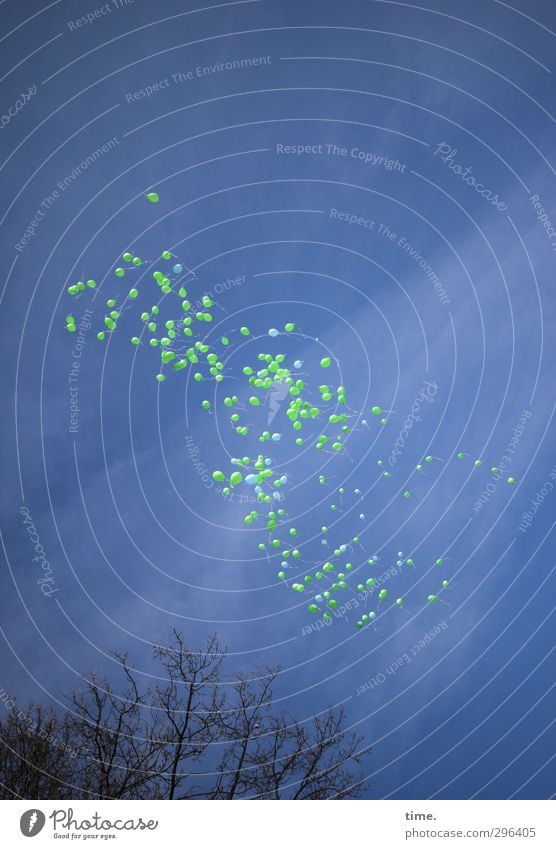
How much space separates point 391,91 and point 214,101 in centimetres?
233

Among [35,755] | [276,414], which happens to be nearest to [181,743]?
[35,755]

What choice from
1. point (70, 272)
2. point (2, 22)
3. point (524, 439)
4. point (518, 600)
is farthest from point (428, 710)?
point (2, 22)

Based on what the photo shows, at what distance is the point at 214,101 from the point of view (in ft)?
34.5

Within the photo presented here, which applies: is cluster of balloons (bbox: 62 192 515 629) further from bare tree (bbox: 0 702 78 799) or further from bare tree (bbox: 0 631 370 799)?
bare tree (bbox: 0 702 78 799)

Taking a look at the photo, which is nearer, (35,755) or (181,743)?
(35,755)

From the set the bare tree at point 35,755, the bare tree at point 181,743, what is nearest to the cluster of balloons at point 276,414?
the bare tree at point 181,743

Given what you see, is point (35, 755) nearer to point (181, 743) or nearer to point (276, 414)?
point (181, 743)

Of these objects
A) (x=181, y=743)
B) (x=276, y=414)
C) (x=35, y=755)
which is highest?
(x=276, y=414)

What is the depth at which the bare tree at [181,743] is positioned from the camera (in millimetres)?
9781

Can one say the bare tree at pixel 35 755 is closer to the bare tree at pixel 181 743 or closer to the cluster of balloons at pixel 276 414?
the bare tree at pixel 181 743

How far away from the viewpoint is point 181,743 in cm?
1005

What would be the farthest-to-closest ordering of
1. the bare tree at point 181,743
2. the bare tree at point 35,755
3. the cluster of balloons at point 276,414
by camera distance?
the cluster of balloons at point 276,414 → the bare tree at point 181,743 → the bare tree at point 35,755

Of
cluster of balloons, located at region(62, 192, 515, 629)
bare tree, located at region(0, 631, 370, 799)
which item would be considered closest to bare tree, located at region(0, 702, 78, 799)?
bare tree, located at region(0, 631, 370, 799)

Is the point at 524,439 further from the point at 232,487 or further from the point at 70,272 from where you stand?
the point at 70,272
